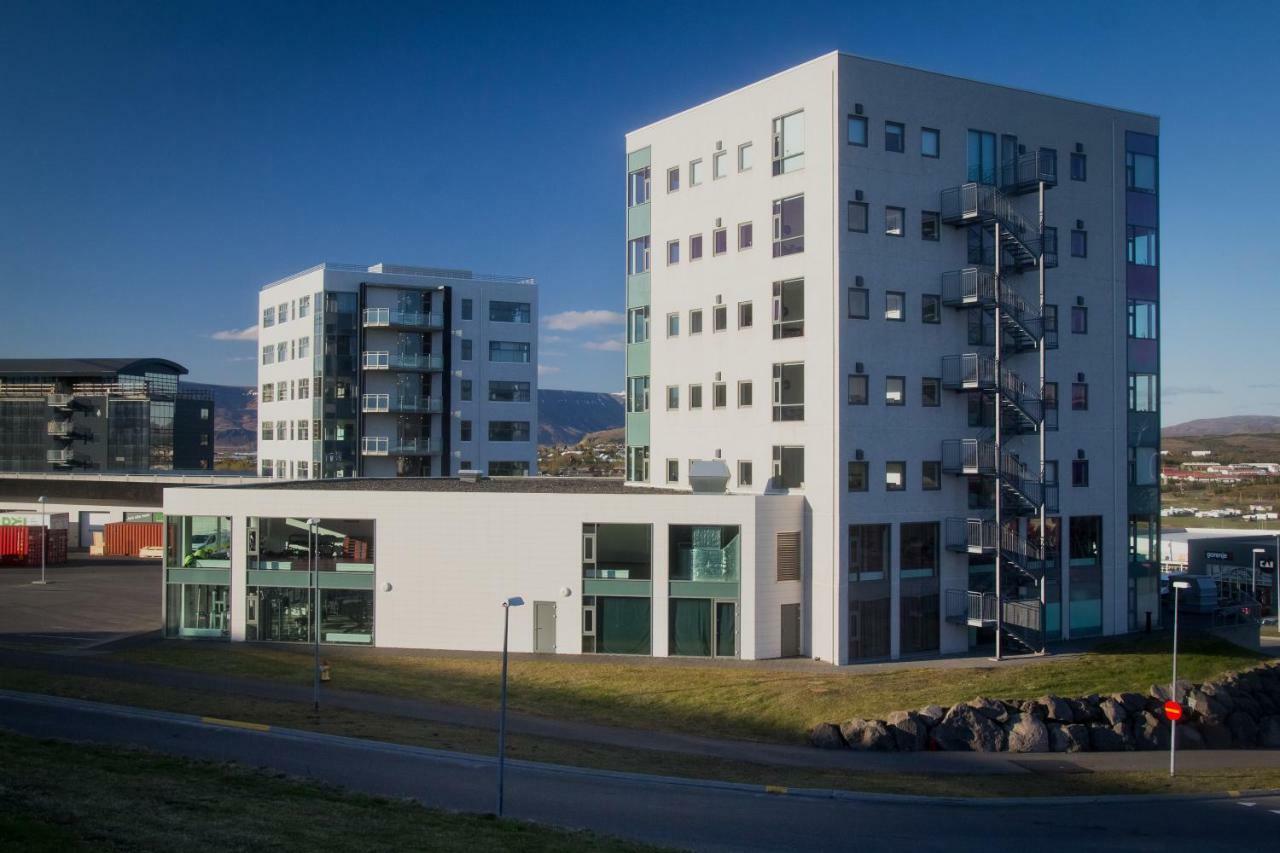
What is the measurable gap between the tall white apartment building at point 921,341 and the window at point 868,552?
9cm

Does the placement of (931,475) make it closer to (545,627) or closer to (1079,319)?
(1079,319)

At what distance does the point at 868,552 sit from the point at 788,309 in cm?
1001

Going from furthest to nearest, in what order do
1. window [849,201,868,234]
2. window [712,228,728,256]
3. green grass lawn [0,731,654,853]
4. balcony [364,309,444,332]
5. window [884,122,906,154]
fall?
balcony [364,309,444,332] → window [712,228,728,256] → window [884,122,906,154] → window [849,201,868,234] → green grass lawn [0,731,654,853]

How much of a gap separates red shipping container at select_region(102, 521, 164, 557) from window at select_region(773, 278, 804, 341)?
185 feet

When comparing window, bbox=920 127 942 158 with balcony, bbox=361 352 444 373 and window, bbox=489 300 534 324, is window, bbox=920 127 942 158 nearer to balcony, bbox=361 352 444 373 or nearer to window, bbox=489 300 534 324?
window, bbox=489 300 534 324

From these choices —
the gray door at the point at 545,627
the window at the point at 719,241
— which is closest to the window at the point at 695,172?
the window at the point at 719,241

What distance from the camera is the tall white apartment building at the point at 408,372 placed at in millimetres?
71688

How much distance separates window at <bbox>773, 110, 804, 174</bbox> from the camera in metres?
40.6

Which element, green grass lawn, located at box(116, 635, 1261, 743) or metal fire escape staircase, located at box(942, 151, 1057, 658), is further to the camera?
metal fire escape staircase, located at box(942, 151, 1057, 658)

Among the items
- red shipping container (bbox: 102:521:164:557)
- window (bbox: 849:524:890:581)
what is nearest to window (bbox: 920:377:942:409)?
window (bbox: 849:524:890:581)

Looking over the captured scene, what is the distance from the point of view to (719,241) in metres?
44.2

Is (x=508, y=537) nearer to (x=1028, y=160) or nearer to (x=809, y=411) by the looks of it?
(x=809, y=411)

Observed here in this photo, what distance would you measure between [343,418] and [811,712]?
48.0 metres

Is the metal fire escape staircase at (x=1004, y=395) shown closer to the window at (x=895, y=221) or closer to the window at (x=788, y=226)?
the window at (x=895, y=221)
